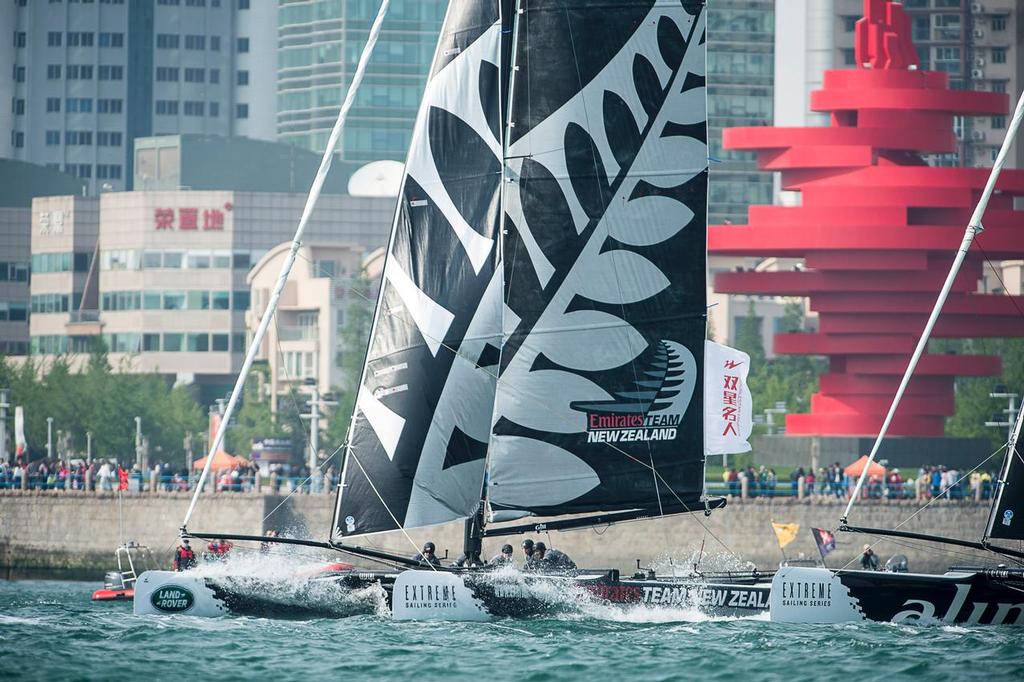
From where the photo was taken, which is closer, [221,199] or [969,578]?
[969,578]

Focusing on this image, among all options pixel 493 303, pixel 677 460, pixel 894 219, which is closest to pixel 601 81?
pixel 493 303

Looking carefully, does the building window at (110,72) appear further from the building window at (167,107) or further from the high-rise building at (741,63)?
the high-rise building at (741,63)

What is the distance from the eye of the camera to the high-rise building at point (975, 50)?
14925 centimetres

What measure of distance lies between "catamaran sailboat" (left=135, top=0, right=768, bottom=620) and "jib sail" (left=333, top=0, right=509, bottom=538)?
0.04 metres

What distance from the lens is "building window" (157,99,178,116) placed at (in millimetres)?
185875

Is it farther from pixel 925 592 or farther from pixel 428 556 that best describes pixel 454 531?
pixel 925 592

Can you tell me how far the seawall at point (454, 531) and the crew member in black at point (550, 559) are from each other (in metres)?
21.3

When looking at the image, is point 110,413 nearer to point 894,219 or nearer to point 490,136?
point 894,219

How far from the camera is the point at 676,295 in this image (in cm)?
3728

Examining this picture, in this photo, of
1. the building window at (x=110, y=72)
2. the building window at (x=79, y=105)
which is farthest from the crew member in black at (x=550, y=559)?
the building window at (x=79, y=105)

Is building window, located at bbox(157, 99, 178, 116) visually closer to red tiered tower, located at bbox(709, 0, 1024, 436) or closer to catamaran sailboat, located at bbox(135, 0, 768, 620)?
red tiered tower, located at bbox(709, 0, 1024, 436)

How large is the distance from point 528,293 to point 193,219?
305 feet

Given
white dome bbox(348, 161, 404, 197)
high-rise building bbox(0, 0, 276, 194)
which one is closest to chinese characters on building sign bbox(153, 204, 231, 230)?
white dome bbox(348, 161, 404, 197)

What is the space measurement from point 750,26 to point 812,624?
126746 mm
